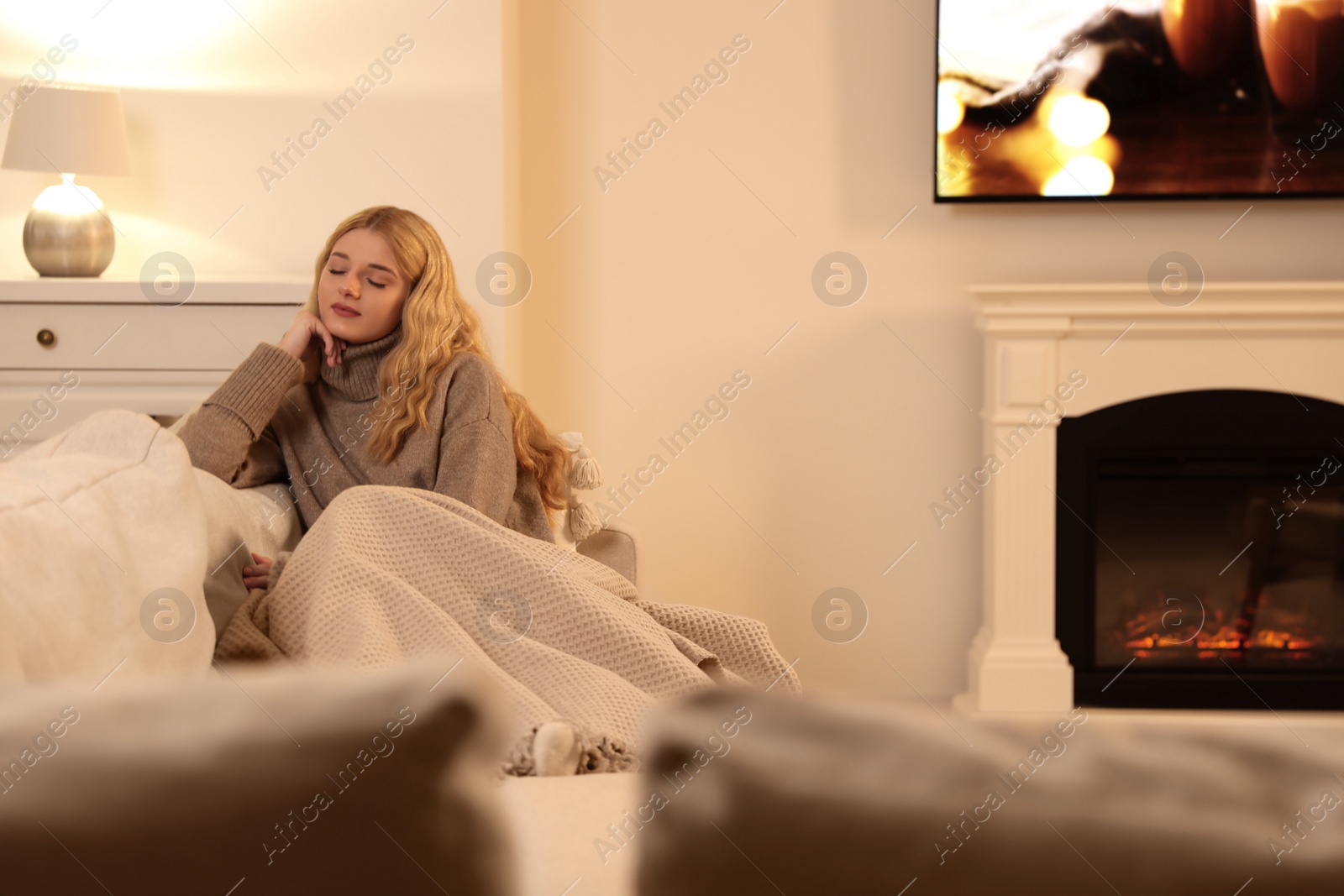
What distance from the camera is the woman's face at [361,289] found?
193 cm

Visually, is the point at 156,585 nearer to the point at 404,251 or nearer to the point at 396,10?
the point at 404,251

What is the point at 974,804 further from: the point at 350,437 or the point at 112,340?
the point at 112,340

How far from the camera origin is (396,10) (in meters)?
2.64

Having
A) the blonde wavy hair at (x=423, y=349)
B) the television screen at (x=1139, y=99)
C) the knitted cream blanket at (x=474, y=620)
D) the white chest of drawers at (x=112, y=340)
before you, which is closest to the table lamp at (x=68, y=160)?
the white chest of drawers at (x=112, y=340)

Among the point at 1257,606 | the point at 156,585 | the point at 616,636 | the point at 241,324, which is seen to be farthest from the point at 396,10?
the point at 1257,606

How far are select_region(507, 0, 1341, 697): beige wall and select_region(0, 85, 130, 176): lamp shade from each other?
101 cm

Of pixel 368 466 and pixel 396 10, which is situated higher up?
pixel 396 10

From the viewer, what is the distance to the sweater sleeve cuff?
1809 millimetres

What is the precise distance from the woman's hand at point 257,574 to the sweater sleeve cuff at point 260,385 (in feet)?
1.37

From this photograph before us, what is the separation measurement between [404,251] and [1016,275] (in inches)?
68.1

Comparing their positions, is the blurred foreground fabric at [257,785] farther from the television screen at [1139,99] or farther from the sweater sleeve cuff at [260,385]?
the television screen at [1139,99]

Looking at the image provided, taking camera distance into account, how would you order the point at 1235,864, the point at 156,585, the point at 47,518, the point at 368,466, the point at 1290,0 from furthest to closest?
the point at 1290,0, the point at 368,466, the point at 156,585, the point at 47,518, the point at 1235,864

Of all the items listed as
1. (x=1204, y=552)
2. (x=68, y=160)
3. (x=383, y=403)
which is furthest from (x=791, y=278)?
(x=68, y=160)

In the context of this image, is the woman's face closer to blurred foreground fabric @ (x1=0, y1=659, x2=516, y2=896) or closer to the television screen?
the television screen
